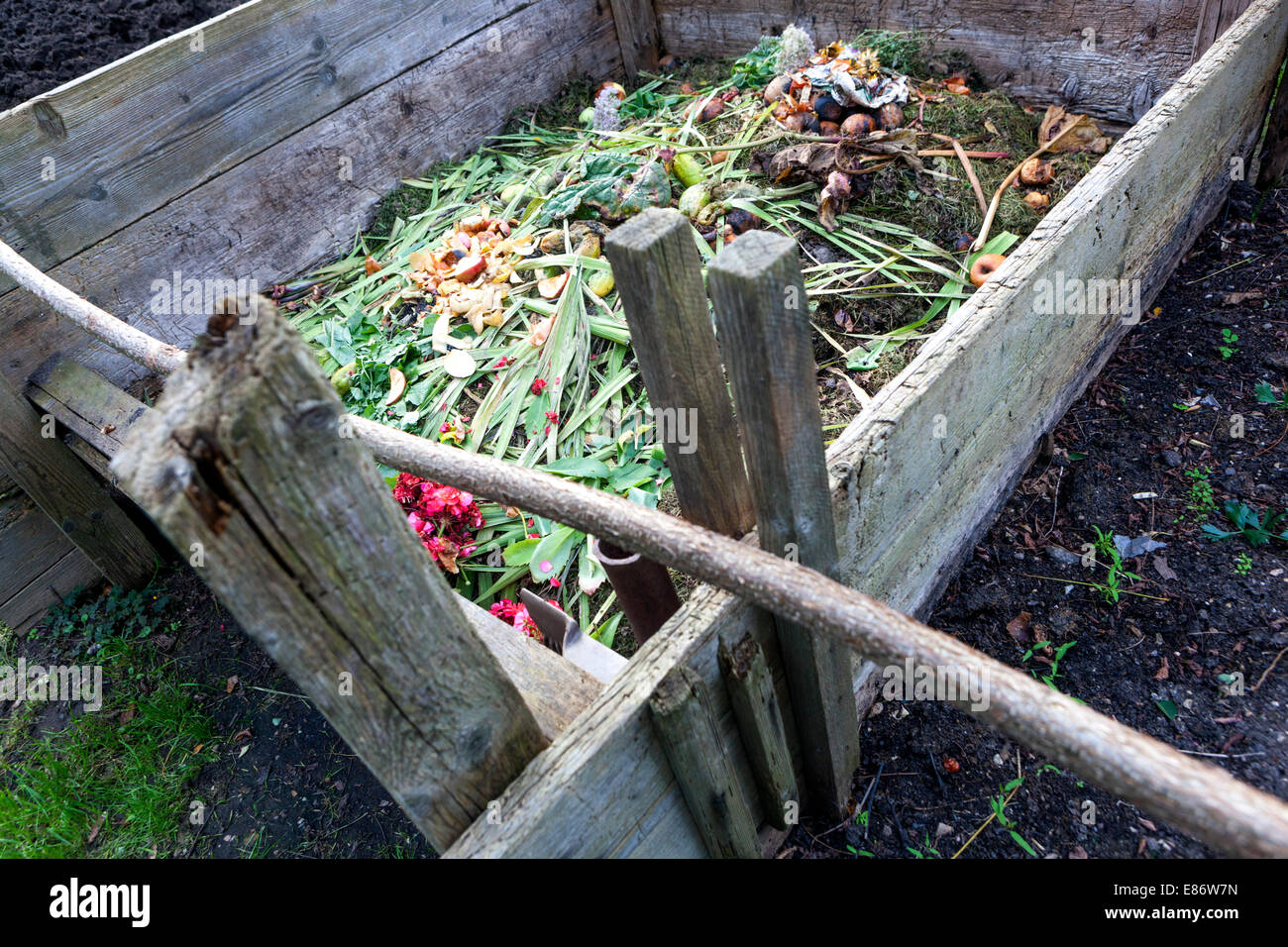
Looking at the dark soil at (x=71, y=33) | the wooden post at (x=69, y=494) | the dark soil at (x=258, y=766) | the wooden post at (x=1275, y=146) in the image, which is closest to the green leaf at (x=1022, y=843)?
the dark soil at (x=258, y=766)

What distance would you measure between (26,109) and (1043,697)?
3.61 metres

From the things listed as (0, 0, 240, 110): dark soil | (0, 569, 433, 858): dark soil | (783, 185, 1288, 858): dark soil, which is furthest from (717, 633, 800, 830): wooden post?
(0, 0, 240, 110): dark soil

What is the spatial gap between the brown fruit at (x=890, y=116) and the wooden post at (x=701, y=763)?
2.53 m

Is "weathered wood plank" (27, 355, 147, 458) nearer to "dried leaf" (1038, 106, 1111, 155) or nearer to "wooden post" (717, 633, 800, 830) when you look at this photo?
"wooden post" (717, 633, 800, 830)

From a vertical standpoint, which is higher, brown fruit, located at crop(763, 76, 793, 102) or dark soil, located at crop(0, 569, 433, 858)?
brown fruit, located at crop(763, 76, 793, 102)

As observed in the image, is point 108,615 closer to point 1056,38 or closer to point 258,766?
point 258,766

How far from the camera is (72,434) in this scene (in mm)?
2996

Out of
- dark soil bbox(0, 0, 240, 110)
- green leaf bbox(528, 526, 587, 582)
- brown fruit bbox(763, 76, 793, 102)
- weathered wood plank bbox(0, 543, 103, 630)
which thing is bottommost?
weathered wood plank bbox(0, 543, 103, 630)

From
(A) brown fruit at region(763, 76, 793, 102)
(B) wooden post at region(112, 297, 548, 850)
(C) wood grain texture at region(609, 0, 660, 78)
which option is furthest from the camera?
(C) wood grain texture at region(609, 0, 660, 78)

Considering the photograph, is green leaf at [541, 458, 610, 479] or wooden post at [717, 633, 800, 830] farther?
green leaf at [541, 458, 610, 479]

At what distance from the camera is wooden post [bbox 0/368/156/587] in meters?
2.90

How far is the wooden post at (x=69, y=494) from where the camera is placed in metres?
2.90
